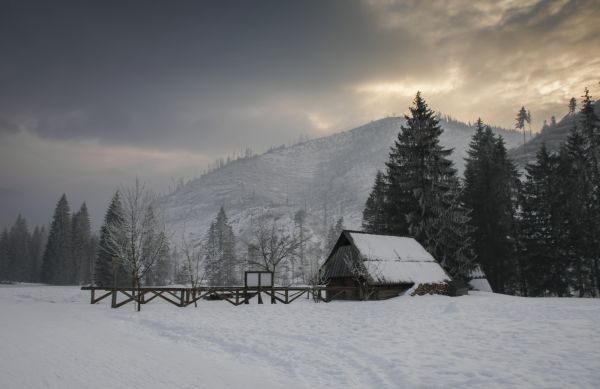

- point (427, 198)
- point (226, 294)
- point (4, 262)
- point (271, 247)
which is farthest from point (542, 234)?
point (4, 262)

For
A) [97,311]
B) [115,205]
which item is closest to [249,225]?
[115,205]

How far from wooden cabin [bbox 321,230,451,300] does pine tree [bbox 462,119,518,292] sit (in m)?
10.4

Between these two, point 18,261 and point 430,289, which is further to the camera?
point 18,261

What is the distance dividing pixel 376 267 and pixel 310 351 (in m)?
18.5

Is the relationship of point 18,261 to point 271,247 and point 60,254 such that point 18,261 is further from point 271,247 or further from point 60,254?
point 271,247

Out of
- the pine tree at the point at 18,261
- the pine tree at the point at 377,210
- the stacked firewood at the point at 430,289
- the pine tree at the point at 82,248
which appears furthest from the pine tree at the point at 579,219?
the pine tree at the point at 18,261

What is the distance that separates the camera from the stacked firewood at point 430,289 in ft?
95.9

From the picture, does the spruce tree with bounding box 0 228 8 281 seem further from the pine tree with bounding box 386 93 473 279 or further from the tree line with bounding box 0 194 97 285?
the pine tree with bounding box 386 93 473 279

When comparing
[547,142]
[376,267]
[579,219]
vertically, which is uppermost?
[547,142]

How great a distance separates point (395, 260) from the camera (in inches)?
1208

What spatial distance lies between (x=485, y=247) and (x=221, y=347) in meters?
35.9

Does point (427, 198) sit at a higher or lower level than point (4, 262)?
higher

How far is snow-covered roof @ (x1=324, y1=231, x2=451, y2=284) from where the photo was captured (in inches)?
1142

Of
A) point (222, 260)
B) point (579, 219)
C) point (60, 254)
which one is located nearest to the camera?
point (579, 219)
